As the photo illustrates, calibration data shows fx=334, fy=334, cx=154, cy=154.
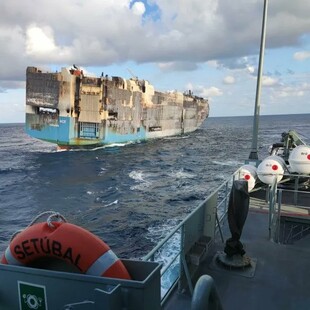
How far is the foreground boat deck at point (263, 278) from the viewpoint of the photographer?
540 centimetres

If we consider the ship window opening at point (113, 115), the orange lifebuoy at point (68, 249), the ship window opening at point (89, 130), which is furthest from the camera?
the ship window opening at point (113, 115)

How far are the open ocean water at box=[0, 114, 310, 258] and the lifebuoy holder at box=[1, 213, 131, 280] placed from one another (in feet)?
35.4

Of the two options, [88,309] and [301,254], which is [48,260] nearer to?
[88,309]

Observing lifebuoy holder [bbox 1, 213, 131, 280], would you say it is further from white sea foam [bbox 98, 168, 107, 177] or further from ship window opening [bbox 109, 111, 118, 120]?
ship window opening [bbox 109, 111, 118, 120]

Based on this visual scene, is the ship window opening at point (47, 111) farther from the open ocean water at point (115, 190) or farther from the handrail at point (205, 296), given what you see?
the handrail at point (205, 296)

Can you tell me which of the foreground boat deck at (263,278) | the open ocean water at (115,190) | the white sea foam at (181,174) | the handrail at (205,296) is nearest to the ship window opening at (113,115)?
the open ocean water at (115,190)

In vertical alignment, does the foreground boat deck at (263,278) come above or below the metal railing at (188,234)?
below

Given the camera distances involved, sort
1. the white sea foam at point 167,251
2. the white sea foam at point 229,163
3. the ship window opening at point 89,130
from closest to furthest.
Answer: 1. the white sea foam at point 167,251
2. the white sea foam at point 229,163
3. the ship window opening at point 89,130

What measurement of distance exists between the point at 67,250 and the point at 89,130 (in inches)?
2063

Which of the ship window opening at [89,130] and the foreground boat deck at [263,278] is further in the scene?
the ship window opening at [89,130]

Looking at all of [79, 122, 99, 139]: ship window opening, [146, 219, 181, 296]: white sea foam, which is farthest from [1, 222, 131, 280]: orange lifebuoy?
Result: [79, 122, 99, 139]: ship window opening

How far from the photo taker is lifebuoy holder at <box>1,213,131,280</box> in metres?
3.15

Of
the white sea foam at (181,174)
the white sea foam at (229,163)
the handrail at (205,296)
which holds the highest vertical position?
the handrail at (205,296)

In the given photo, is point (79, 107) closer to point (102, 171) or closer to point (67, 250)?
point (102, 171)
